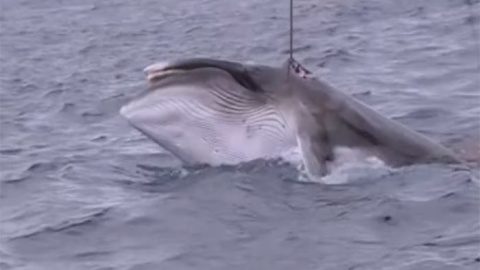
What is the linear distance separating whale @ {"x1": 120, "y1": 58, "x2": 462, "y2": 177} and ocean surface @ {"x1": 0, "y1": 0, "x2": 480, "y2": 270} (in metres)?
0.17

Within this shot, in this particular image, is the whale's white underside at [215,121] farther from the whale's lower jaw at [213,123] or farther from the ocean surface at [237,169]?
the ocean surface at [237,169]

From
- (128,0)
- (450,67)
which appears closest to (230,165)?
(450,67)

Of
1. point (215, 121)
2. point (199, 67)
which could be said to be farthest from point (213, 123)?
point (199, 67)

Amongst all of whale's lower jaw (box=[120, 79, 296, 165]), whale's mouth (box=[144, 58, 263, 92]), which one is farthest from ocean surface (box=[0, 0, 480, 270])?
whale's mouth (box=[144, 58, 263, 92])

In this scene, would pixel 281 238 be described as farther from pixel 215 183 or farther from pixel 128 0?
pixel 128 0

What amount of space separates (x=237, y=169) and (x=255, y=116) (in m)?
0.50

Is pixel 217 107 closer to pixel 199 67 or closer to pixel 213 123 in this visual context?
pixel 213 123

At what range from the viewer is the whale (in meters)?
10.3

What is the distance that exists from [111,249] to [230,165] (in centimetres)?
155

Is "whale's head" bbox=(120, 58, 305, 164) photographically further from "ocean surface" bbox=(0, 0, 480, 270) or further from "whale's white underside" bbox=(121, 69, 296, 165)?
"ocean surface" bbox=(0, 0, 480, 270)

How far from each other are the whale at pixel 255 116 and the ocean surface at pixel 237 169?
0.56 ft

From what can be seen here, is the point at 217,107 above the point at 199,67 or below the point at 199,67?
below

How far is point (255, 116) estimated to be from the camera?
10406 millimetres

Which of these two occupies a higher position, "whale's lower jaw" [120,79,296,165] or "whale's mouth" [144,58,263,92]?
"whale's mouth" [144,58,263,92]
